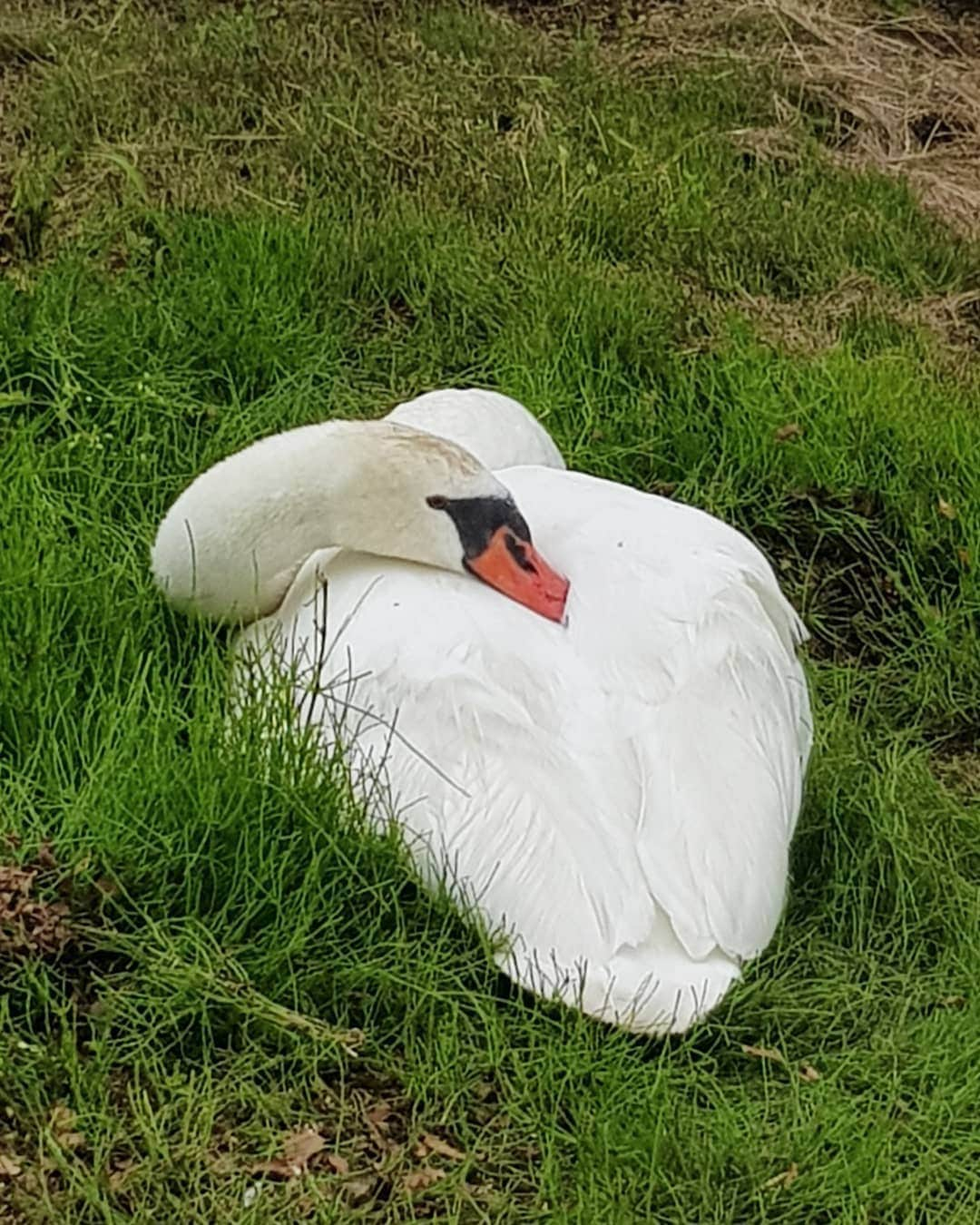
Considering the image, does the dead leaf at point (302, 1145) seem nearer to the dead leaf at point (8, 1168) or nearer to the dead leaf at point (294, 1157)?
the dead leaf at point (294, 1157)

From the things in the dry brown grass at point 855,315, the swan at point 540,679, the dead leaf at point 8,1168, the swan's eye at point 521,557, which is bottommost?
the dry brown grass at point 855,315

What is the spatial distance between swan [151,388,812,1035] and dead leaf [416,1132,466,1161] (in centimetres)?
33

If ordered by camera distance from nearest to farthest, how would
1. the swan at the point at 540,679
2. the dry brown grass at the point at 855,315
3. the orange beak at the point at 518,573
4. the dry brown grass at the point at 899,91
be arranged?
the swan at the point at 540,679, the orange beak at the point at 518,573, the dry brown grass at the point at 855,315, the dry brown grass at the point at 899,91

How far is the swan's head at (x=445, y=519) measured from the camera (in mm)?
4082

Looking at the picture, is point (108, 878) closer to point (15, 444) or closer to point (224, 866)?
point (224, 866)

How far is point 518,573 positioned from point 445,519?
21 centimetres

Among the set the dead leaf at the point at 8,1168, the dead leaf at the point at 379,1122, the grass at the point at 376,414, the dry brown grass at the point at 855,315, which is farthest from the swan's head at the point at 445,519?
the dry brown grass at the point at 855,315

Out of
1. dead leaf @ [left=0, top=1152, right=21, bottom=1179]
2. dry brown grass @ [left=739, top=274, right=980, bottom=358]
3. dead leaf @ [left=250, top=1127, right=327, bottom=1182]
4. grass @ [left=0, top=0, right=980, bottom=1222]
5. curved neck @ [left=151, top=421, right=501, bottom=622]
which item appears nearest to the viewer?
dead leaf @ [left=0, top=1152, right=21, bottom=1179]

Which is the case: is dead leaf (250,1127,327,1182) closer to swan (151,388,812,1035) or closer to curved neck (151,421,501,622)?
swan (151,388,812,1035)

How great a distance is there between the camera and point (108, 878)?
11.7ft

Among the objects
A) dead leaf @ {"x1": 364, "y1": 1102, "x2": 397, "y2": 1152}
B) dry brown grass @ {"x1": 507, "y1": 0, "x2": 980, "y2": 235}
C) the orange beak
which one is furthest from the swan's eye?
dry brown grass @ {"x1": 507, "y1": 0, "x2": 980, "y2": 235}

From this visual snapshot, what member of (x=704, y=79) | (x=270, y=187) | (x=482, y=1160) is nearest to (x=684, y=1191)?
(x=482, y=1160)

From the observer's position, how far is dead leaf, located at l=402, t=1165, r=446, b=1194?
3236 millimetres

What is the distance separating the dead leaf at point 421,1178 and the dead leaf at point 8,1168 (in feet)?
2.09
